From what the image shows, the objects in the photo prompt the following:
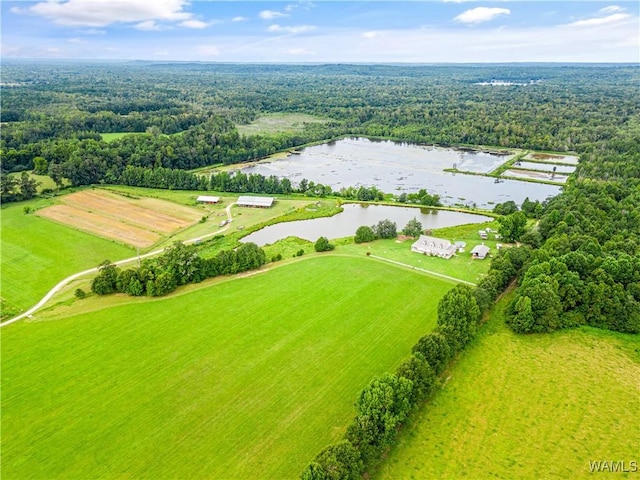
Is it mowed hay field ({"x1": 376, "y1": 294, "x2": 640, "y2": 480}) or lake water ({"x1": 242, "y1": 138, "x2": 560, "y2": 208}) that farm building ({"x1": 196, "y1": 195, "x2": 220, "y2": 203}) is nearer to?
lake water ({"x1": 242, "y1": 138, "x2": 560, "y2": 208})

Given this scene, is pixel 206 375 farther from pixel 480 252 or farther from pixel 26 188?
pixel 26 188

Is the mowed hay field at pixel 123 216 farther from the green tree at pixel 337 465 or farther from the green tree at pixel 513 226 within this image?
the green tree at pixel 513 226

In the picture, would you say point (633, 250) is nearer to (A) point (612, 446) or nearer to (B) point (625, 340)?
(B) point (625, 340)

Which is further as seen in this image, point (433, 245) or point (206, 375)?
point (433, 245)

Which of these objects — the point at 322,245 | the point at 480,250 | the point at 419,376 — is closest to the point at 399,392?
the point at 419,376

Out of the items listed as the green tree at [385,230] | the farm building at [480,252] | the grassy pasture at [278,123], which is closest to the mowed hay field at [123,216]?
the green tree at [385,230]

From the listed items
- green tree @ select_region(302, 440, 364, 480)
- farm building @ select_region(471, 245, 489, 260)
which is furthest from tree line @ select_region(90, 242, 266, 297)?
green tree @ select_region(302, 440, 364, 480)
